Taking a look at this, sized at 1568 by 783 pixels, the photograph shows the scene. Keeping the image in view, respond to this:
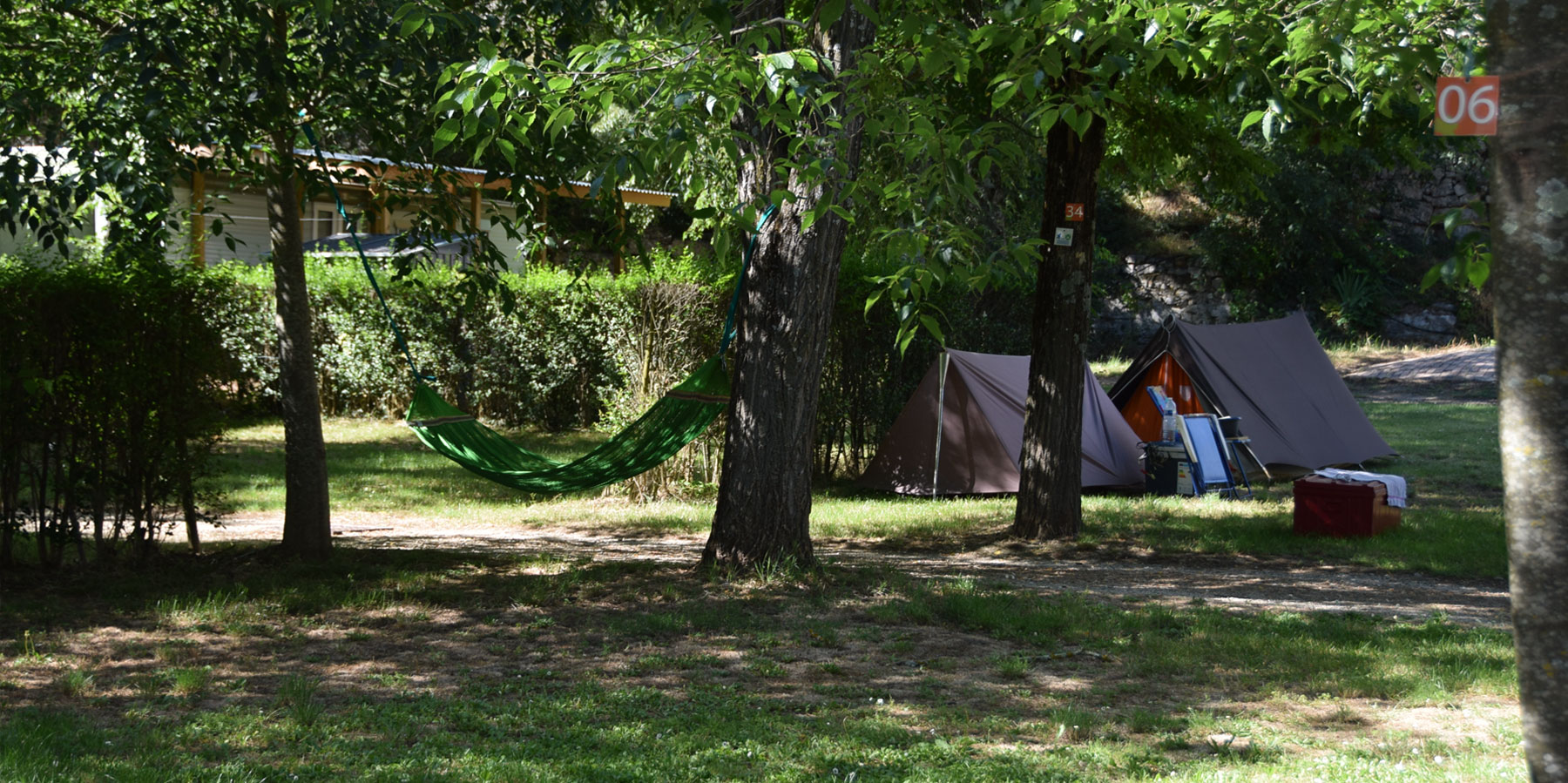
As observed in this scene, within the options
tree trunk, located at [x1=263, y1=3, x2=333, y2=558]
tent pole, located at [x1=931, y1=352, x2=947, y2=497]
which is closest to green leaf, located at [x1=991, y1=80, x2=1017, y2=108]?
tree trunk, located at [x1=263, y1=3, x2=333, y2=558]

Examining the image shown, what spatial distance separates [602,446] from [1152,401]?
5.97 metres

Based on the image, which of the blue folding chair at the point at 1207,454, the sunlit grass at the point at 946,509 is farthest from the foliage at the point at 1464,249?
the blue folding chair at the point at 1207,454

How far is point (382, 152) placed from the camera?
20.1 ft

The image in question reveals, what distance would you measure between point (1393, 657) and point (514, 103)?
388 centimetres

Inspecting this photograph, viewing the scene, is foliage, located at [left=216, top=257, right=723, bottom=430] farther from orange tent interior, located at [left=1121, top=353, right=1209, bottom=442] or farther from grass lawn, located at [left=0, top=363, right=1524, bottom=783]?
grass lawn, located at [left=0, top=363, right=1524, bottom=783]

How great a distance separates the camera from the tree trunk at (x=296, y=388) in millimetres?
6441

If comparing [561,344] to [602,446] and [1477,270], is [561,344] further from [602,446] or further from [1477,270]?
[1477,270]

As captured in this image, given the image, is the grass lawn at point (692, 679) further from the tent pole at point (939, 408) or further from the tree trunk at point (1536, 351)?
the tent pole at point (939, 408)

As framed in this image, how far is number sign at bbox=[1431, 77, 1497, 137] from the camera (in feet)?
7.19

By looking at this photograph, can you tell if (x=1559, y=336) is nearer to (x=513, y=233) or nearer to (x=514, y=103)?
(x=514, y=103)

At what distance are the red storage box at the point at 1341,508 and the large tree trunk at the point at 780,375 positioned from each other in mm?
3934

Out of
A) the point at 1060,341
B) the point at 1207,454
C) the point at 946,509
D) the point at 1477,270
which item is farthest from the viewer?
the point at 1207,454

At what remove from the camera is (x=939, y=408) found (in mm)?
10172

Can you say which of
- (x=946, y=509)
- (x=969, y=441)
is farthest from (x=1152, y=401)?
(x=946, y=509)
